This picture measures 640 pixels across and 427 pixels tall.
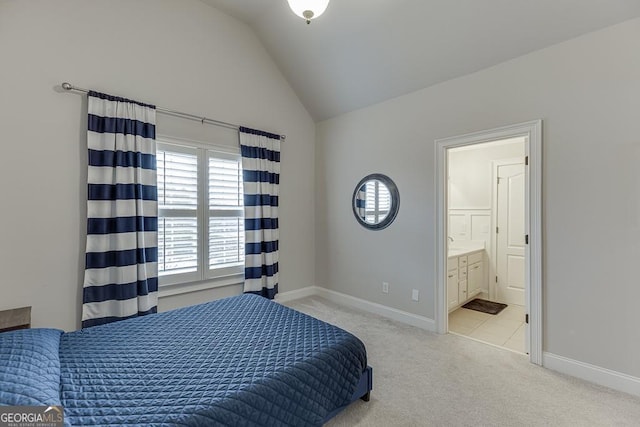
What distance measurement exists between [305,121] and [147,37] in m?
2.15

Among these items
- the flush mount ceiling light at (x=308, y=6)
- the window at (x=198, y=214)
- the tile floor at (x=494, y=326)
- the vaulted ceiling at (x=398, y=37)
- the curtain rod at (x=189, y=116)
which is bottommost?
the tile floor at (x=494, y=326)

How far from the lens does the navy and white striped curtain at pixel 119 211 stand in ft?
8.27

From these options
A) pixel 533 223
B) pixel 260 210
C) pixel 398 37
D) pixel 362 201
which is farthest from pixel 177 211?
pixel 533 223

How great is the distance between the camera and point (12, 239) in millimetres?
2268

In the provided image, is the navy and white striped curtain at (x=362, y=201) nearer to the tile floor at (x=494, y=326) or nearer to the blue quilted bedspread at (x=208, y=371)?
the tile floor at (x=494, y=326)

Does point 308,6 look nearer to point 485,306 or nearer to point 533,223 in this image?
point 533,223

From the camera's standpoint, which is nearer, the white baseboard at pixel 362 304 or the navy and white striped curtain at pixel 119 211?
the navy and white striped curtain at pixel 119 211

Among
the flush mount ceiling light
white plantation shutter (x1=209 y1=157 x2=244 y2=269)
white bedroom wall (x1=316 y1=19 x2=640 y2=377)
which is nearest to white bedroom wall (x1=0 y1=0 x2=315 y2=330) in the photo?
white plantation shutter (x1=209 y1=157 x2=244 y2=269)

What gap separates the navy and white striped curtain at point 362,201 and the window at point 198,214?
156 centimetres

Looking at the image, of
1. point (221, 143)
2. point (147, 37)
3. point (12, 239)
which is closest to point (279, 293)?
point (221, 143)

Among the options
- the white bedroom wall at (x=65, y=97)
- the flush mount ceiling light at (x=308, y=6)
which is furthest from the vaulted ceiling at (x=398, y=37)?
the flush mount ceiling light at (x=308, y=6)

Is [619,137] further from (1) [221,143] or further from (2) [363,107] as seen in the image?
(1) [221,143]

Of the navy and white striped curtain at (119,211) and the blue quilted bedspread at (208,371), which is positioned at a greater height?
the navy and white striped curtain at (119,211)

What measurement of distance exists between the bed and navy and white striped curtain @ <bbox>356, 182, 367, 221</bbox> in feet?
6.75
